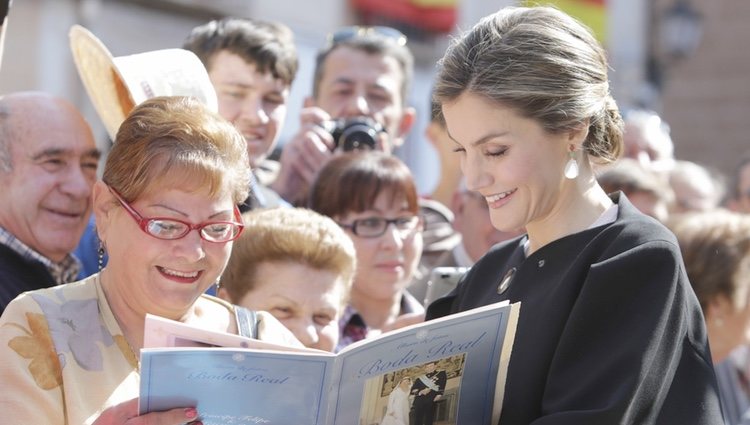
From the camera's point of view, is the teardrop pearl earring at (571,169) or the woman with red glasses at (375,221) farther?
the woman with red glasses at (375,221)

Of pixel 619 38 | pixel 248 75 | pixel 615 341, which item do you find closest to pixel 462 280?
pixel 615 341

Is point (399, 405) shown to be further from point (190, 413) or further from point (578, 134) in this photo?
point (578, 134)

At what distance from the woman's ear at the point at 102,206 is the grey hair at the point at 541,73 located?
780mm

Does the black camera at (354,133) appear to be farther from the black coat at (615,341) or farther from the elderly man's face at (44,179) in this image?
the black coat at (615,341)

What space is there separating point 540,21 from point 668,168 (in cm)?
411

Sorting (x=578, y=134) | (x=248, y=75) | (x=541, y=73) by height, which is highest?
(x=541, y=73)

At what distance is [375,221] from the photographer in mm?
4070

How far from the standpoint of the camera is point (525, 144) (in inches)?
102

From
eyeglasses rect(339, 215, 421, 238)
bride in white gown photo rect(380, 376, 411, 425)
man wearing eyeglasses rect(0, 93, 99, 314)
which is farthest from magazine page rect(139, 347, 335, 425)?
eyeglasses rect(339, 215, 421, 238)

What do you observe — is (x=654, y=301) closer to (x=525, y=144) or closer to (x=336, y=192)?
(x=525, y=144)

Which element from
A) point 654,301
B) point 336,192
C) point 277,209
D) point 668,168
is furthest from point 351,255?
point 668,168

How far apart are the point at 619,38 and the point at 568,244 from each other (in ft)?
52.4

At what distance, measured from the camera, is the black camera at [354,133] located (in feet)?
14.9

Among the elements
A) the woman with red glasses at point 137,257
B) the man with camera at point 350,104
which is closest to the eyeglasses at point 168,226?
the woman with red glasses at point 137,257
